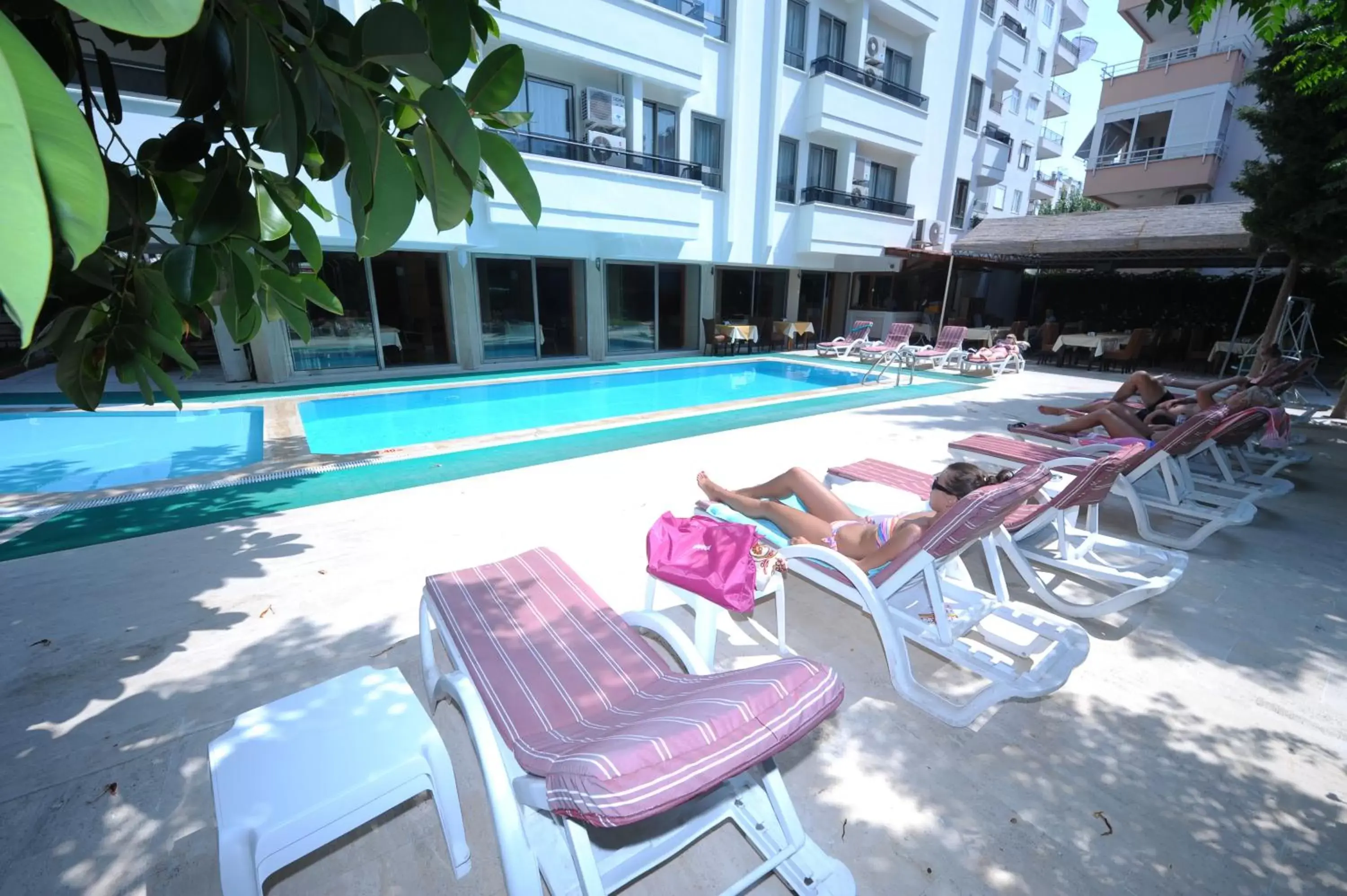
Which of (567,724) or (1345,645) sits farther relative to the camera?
(1345,645)

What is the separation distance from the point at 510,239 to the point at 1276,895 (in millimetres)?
12175

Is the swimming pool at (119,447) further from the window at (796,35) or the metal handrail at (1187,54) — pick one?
the metal handrail at (1187,54)

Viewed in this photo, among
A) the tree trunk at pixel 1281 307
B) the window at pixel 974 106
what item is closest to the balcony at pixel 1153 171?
the window at pixel 974 106

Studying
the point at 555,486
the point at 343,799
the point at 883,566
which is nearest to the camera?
the point at 343,799

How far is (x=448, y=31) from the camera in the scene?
2.97ft

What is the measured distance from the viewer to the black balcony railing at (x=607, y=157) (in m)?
10.8

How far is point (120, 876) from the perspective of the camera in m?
1.80

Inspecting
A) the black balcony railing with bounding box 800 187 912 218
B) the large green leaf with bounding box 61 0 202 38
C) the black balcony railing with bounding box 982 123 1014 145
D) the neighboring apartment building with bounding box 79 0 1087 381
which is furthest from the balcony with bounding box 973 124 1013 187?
the large green leaf with bounding box 61 0 202 38

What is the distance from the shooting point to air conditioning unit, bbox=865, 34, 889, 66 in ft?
51.9

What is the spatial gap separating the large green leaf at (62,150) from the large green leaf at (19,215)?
4 cm

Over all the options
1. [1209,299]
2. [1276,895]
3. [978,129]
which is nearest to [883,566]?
[1276,895]

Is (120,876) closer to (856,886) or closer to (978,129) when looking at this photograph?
(856,886)

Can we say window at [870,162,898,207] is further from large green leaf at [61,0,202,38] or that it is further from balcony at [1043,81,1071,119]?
large green leaf at [61,0,202,38]

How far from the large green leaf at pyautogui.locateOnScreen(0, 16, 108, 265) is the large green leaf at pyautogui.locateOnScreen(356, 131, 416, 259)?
359mm
